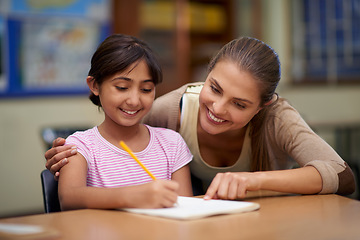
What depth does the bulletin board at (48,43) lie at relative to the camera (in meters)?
3.68

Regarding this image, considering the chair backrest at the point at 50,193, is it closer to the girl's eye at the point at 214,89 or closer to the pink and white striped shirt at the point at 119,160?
the pink and white striped shirt at the point at 119,160

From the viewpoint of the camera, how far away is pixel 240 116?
1381 millimetres

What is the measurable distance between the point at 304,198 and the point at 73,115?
306 centimetres

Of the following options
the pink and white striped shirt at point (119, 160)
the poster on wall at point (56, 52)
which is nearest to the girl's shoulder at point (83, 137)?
the pink and white striped shirt at point (119, 160)

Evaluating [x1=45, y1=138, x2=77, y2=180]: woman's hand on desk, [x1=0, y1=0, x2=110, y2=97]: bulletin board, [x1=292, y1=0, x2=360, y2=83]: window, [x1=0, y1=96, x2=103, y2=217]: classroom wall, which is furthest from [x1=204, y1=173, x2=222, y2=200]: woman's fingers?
[x1=292, y1=0, x2=360, y2=83]: window

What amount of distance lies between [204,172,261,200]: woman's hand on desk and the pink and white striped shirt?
0.26 meters

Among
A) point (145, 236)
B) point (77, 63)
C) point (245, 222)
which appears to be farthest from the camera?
point (77, 63)

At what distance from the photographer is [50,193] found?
1.26m

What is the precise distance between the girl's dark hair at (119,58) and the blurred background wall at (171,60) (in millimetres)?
1484

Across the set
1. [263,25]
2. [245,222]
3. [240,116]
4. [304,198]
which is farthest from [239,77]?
[263,25]

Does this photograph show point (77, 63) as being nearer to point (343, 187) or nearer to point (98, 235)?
point (343, 187)

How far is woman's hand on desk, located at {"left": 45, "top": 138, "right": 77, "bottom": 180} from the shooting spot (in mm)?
1203

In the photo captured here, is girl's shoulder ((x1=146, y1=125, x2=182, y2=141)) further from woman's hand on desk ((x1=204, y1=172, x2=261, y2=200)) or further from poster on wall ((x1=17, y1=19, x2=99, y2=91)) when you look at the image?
poster on wall ((x1=17, y1=19, x2=99, y2=91))

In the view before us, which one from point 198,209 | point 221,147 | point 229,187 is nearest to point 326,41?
point 221,147
